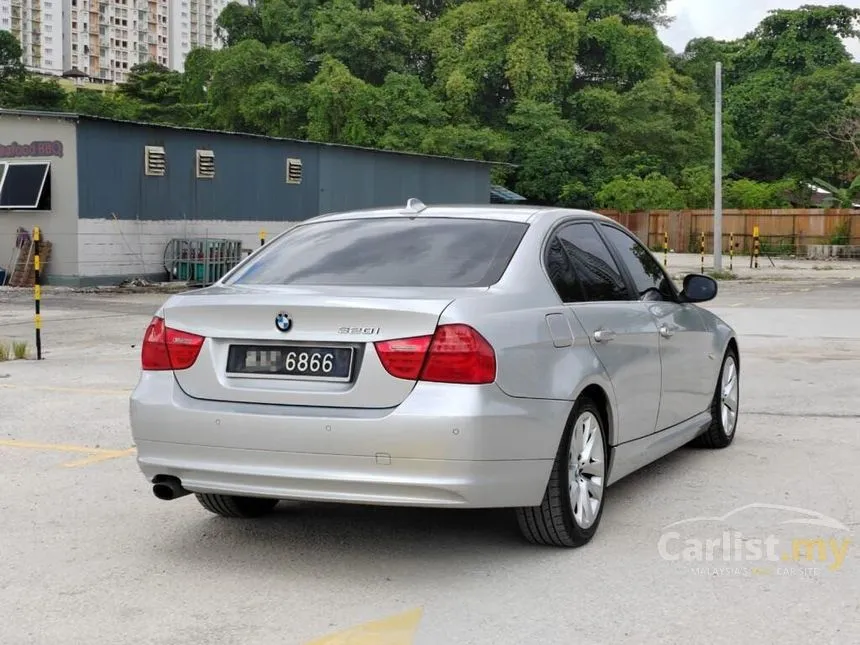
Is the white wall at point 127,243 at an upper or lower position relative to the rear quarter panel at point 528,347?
upper

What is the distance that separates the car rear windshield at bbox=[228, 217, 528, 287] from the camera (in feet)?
17.6

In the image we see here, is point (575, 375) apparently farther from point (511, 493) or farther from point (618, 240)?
point (618, 240)

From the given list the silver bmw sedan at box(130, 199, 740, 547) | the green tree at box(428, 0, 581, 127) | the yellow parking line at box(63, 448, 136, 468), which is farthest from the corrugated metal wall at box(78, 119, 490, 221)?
the silver bmw sedan at box(130, 199, 740, 547)

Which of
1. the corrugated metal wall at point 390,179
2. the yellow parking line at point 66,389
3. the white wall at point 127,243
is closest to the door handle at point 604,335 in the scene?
the yellow parking line at point 66,389

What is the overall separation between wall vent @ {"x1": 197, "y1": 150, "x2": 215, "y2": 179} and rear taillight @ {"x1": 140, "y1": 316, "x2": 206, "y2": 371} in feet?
84.3

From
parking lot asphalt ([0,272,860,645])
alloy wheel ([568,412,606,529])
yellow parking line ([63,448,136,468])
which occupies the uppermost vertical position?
alloy wheel ([568,412,606,529])

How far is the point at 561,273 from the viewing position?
5.63 meters

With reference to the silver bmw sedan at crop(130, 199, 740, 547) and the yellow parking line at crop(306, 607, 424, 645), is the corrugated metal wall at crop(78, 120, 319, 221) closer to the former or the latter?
the silver bmw sedan at crop(130, 199, 740, 547)

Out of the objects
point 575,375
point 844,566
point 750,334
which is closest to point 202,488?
point 575,375

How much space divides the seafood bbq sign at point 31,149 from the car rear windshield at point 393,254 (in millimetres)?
22722

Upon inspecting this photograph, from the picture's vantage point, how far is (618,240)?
21.7 ft

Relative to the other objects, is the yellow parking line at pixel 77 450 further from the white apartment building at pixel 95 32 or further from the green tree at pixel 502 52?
the white apartment building at pixel 95 32

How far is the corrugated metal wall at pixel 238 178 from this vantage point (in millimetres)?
27469

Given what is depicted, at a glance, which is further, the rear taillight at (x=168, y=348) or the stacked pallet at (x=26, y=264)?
the stacked pallet at (x=26, y=264)
